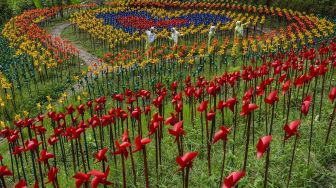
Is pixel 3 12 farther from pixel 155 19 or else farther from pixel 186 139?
pixel 186 139

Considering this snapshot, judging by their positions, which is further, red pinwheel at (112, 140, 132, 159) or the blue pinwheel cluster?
the blue pinwheel cluster

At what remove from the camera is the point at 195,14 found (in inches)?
917

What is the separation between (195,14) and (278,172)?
19959 millimetres

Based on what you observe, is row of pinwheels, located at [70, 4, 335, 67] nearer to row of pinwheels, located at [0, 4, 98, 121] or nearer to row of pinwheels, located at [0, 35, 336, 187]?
row of pinwheels, located at [0, 4, 98, 121]

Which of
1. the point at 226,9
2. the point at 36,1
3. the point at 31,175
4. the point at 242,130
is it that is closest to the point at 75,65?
the point at 31,175

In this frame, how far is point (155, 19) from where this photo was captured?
23016 mm

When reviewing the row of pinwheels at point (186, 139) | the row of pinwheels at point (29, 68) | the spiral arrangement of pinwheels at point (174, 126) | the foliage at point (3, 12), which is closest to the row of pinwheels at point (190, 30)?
the spiral arrangement of pinwheels at point (174, 126)

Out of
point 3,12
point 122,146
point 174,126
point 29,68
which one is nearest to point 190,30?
point 29,68

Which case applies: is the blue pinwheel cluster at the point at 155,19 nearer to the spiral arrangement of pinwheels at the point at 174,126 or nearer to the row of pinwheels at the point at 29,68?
the spiral arrangement of pinwheels at the point at 174,126

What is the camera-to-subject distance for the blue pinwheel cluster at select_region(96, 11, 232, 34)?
20216 millimetres

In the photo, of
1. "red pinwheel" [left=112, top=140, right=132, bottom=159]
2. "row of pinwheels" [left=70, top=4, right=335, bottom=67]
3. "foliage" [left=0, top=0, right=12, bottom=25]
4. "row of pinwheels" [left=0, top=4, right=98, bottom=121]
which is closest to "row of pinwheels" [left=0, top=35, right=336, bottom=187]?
"red pinwheel" [left=112, top=140, right=132, bottom=159]

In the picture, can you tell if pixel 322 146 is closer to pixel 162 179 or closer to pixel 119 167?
pixel 162 179

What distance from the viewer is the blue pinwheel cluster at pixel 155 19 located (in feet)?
66.3

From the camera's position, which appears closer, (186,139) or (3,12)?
(186,139)
